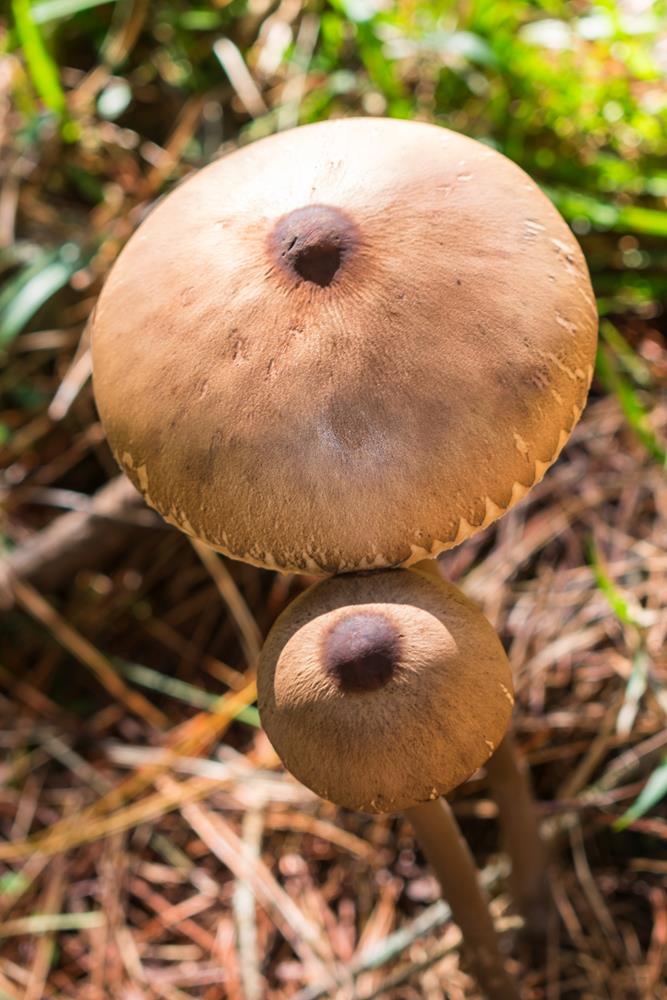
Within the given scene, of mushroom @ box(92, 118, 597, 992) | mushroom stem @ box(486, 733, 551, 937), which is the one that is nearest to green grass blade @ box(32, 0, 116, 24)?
mushroom @ box(92, 118, 597, 992)

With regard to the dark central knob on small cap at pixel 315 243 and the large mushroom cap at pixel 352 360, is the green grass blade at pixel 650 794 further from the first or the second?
the dark central knob on small cap at pixel 315 243

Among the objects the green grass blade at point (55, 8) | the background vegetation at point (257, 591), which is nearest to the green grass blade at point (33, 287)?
the background vegetation at point (257, 591)

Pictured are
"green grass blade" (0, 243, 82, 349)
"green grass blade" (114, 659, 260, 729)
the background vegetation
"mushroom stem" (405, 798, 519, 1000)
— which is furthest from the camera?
"green grass blade" (0, 243, 82, 349)

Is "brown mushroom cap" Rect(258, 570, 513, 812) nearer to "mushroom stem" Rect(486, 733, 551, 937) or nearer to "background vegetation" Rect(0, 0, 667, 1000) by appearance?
"mushroom stem" Rect(486, 733, 551, 937)

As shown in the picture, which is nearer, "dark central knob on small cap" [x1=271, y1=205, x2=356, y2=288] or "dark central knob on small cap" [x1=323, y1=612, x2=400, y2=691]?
"dark central knob on small cap" [x1=323, y1=612, x2=400, y2=691]

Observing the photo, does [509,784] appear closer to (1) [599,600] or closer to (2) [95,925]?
(1) [599,600]

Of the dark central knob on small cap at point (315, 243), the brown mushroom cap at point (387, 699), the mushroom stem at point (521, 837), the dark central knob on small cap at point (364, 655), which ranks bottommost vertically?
the mushroom stem at point (521, 837)

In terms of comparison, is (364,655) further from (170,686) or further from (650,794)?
(170,686)
